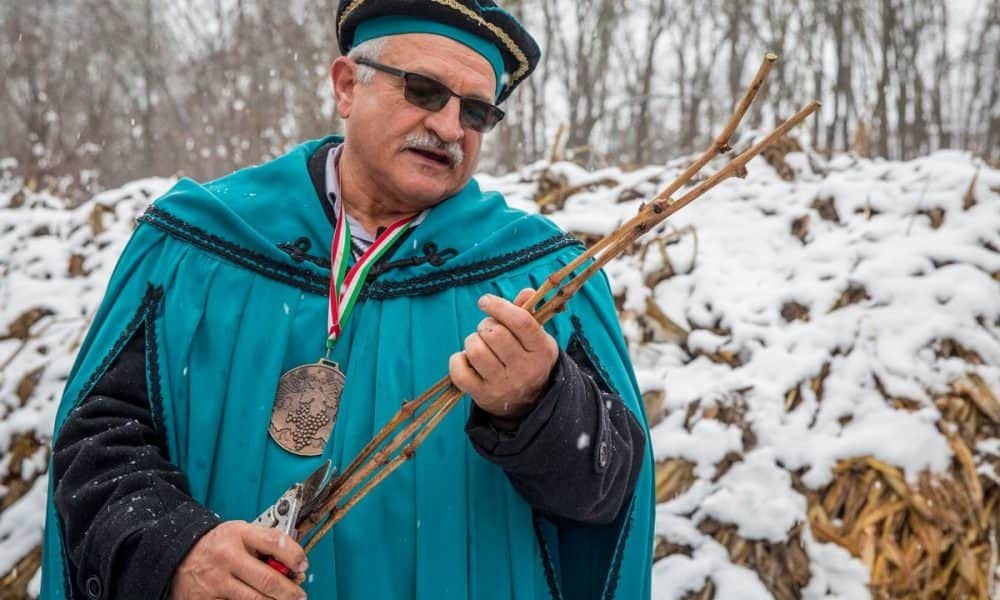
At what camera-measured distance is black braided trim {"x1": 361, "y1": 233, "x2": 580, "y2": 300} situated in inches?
66.6

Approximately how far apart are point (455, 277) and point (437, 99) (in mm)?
413

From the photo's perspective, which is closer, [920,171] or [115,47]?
[920,171]

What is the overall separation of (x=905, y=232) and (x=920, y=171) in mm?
600

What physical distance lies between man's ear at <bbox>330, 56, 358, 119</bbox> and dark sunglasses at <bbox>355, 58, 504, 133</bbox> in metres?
0.17

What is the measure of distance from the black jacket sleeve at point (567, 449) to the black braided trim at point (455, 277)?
1.30ft

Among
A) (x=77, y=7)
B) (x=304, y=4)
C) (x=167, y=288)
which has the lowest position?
(x=167, y=288)

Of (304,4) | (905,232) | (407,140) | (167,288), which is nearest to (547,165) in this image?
(905,232)

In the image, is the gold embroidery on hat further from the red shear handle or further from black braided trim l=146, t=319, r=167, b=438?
the red shear handle

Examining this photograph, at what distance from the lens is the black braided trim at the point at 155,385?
1546 mm

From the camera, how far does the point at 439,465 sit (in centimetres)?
156

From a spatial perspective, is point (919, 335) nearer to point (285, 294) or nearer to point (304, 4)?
point (285, 294)

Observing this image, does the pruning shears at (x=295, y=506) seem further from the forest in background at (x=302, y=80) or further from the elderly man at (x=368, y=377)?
the forest in background at (x=302, y=80)

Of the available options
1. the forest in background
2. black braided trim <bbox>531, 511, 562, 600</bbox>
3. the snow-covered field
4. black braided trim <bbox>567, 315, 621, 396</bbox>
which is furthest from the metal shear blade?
the forest in background

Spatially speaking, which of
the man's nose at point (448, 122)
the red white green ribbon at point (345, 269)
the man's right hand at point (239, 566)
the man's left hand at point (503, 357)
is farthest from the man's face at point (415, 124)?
the man's right hand at point (239, 566)
